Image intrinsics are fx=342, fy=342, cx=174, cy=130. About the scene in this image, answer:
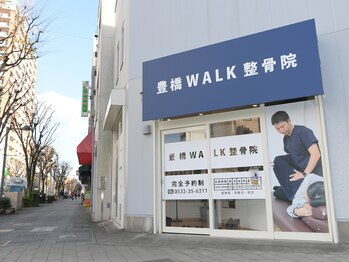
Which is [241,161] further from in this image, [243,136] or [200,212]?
[200,212]


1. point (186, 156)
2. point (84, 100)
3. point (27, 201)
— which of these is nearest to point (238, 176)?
point (186, 156)

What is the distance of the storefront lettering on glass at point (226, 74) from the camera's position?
23.3 ft

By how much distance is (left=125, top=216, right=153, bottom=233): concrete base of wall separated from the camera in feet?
28.7

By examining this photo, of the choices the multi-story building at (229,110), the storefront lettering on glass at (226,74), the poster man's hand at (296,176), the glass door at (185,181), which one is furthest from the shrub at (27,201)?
the poster man's hand at (296,176)

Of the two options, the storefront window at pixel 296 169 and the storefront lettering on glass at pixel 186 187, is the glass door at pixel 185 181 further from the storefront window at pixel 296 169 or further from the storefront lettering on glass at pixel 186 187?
the storefront window at pixel 296 169

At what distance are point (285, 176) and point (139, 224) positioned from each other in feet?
13.0

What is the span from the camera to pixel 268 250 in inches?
250

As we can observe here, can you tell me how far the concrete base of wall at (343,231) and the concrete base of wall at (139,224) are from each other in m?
4.36

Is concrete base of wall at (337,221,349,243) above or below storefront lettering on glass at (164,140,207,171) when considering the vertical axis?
below

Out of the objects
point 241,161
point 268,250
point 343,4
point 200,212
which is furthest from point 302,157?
point 343,4

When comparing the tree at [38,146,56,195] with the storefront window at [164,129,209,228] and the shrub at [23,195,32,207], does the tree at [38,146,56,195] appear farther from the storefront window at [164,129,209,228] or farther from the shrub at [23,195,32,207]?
the storefront window at [164,129,209,228]

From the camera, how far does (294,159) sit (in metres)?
7.23

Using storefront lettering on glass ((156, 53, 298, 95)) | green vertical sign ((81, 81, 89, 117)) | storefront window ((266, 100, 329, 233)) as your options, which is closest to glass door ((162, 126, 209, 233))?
storefront lettering on glass ((156, 53, 298, 95))

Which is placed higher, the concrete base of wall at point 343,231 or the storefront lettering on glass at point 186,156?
the storefront lettering on glass at point 186,156
